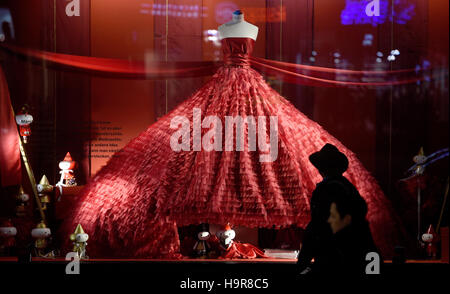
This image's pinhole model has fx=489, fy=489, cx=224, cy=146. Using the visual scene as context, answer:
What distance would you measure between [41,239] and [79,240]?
21 cm

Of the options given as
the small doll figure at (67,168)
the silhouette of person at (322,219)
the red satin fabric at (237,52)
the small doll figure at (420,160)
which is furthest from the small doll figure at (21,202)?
the small doll figure at (420,160)

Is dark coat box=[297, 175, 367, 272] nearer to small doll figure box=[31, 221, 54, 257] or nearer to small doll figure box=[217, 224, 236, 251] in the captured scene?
small doll figure box=[217, 224, 236, 251]

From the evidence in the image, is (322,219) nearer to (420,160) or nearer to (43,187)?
(420,160)

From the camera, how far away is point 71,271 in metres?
2.19

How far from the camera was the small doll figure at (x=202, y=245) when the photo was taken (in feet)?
7.60

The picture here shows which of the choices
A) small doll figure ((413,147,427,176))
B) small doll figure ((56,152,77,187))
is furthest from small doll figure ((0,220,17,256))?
small doll figure ((413,147,427,176))

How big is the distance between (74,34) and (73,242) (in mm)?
990

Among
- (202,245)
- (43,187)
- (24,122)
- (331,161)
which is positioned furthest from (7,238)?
(331,161)

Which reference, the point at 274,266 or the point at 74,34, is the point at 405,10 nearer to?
the point at 274,266

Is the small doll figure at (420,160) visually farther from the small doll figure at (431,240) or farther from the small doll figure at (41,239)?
the small doll figure at (41,239)

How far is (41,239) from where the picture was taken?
2.33m

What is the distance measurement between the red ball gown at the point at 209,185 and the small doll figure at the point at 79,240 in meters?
0.03

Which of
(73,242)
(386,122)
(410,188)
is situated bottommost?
(73,242)
